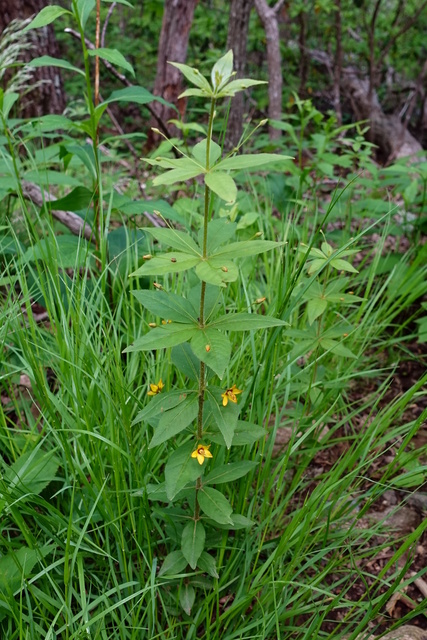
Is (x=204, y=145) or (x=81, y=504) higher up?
(x=204, y=145)

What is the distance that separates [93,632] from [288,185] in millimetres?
2272

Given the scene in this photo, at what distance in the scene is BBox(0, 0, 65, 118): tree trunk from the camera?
11.8ft

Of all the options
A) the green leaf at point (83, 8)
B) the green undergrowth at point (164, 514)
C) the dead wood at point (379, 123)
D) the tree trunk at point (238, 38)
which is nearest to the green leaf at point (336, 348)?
the green undergrowth at point (164, 514)

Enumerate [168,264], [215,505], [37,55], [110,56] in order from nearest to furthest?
[168,264] → [215,505] → [110,56] → [37,55]

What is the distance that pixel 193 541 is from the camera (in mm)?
1105

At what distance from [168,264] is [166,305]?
0.39ft

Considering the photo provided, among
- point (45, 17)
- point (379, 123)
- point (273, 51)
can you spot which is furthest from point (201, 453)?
point (379, 123)

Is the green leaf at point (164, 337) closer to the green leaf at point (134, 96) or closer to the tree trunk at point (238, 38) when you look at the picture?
the green leaf at point (134, 96)

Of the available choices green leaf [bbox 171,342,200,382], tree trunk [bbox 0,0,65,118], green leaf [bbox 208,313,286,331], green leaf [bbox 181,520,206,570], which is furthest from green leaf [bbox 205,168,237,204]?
tree trunk [bbox 0,0,65,118]

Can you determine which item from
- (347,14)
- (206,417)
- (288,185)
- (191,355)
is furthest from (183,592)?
(347,14)

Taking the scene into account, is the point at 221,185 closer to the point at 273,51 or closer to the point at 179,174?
the point at 179,174

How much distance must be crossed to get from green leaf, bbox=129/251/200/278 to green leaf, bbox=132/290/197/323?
89 millimetres

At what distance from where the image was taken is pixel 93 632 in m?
1.13

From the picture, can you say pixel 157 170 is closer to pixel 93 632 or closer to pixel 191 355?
pixel 191 355
